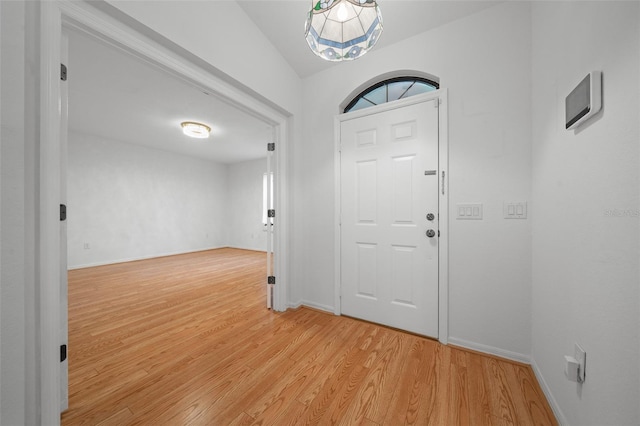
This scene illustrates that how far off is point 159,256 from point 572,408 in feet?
23.3

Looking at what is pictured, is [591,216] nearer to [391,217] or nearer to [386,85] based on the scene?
[391,217]

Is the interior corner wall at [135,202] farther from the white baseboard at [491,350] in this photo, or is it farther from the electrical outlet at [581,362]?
the electrical outlet at [581,362]

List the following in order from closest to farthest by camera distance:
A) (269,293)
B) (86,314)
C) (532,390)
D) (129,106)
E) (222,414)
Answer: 1. (222,414)
2. (532,390)
3. (86,314)
4. (269,293)
5. (129,106)

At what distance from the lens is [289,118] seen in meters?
2.61

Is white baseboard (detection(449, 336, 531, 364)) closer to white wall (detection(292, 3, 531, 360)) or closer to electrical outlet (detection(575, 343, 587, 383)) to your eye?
white wall (detection(292, 3, 531, 360))

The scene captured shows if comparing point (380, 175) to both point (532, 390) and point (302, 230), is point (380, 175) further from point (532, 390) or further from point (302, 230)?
point (532, 390)

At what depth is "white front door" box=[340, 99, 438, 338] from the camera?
6.36 feet

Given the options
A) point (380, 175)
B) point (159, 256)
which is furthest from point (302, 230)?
point (159, 256)

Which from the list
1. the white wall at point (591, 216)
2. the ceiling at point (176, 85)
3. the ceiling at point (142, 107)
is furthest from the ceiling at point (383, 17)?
the ceiling at point (142, 107)

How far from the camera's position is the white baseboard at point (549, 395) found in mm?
1144

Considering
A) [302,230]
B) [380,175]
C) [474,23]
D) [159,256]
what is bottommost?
[159,256]

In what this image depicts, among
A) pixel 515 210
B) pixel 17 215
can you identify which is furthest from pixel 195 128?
pixel 515 210

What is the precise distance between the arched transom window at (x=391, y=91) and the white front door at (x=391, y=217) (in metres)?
0.25

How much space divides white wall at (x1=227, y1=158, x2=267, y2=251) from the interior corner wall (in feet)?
1.50
